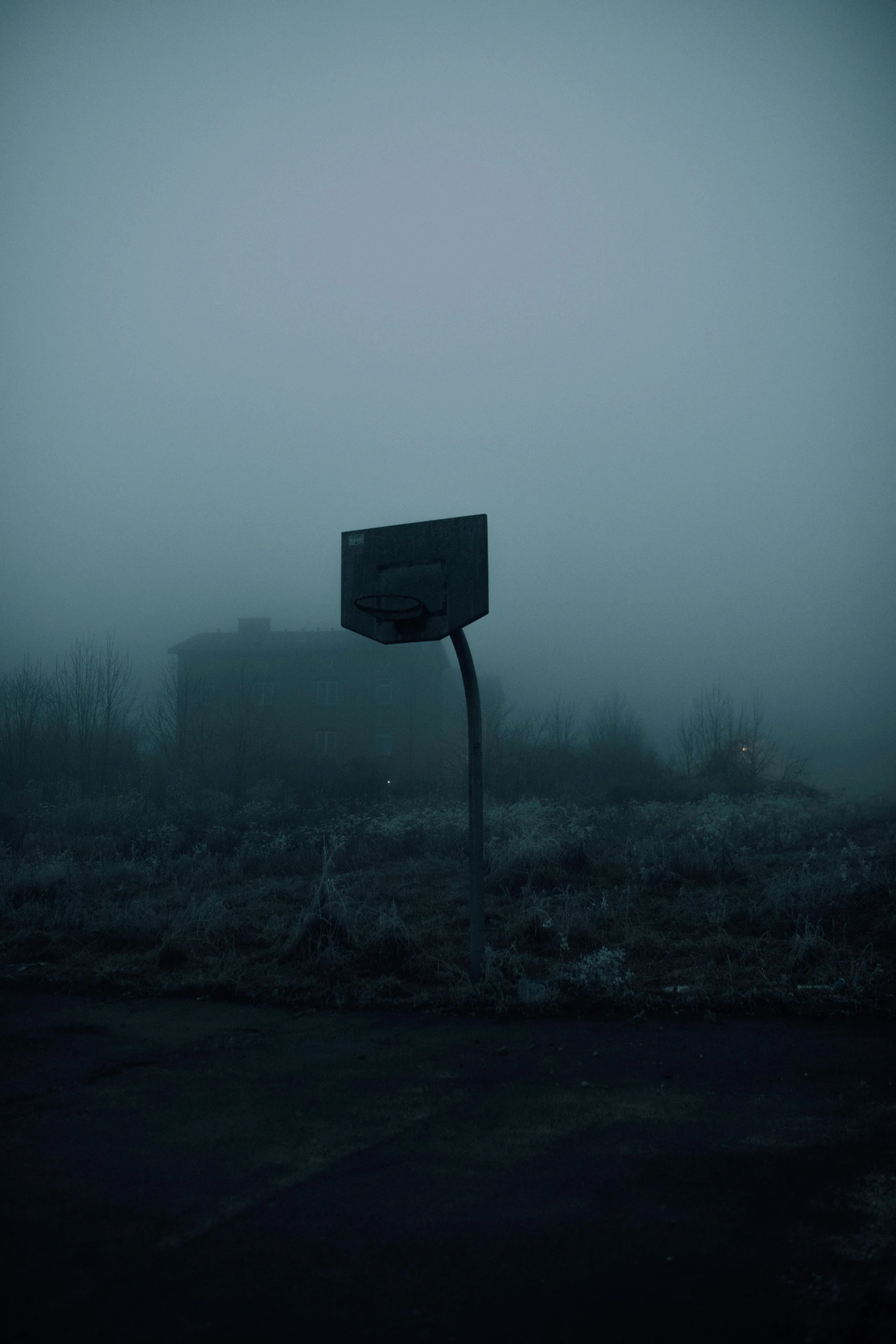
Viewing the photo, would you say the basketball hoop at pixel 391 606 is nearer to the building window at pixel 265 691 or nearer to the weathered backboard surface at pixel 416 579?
the weathered backboard surface at pixel 416 579

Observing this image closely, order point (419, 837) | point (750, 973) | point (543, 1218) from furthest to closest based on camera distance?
point (419, 837), point (750, 973), point (543, 1218)

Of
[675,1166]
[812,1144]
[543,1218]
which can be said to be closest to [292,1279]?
[543,1218]

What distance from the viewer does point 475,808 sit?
6.38 m

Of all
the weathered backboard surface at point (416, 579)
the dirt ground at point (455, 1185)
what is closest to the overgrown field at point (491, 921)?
the dirt ground at point (455, 1185)

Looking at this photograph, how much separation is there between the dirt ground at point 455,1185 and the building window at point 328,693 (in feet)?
114

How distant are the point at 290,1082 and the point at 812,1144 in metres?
2.71

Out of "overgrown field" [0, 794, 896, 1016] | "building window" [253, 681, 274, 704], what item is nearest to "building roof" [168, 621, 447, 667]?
"building window" [253, 681, 274, 704]

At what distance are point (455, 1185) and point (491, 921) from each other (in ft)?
16.8

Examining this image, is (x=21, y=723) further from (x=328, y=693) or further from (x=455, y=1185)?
(x=455, y=1185)

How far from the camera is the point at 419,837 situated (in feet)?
47.0

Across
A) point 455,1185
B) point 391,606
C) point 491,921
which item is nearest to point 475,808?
point 391,606

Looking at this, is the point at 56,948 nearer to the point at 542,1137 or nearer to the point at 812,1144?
the point at 542,1137

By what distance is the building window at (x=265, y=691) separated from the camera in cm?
3947

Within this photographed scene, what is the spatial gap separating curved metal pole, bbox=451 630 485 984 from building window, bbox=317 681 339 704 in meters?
33.9
